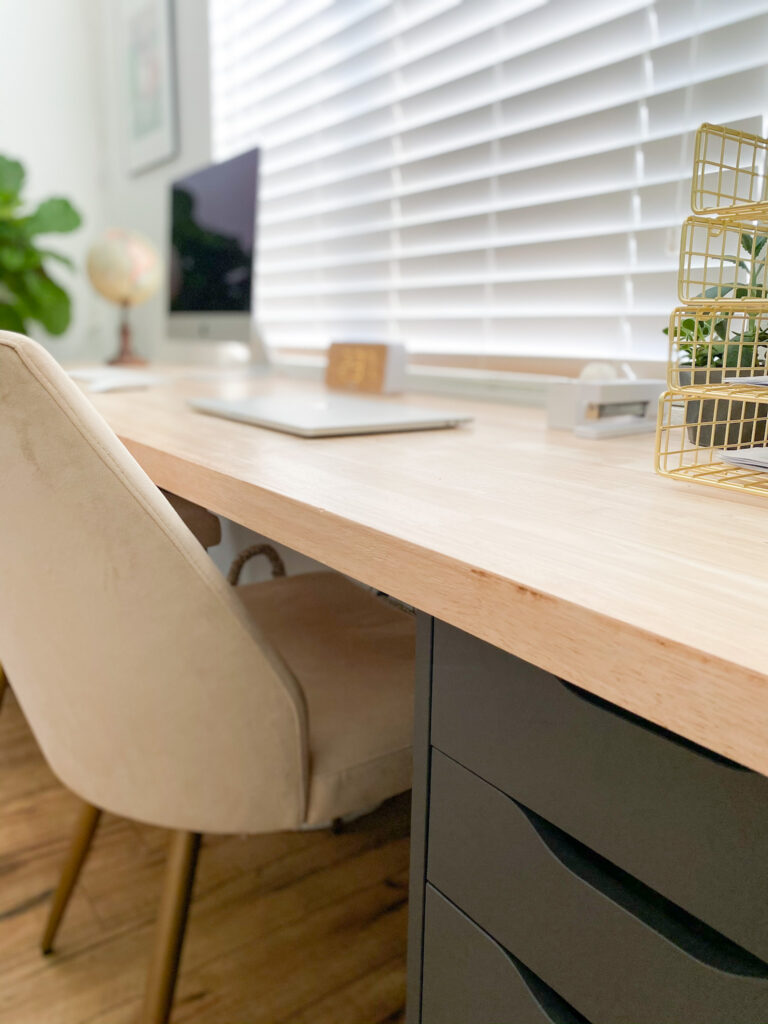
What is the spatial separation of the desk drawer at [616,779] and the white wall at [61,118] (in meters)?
2.58

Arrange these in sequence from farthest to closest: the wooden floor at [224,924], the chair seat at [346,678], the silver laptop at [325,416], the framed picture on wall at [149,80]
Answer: the framed picture on wall at [149,80]
the wooden floor at [224,924]
the silver laptop at [325,416]
the chair seat at [346,678]

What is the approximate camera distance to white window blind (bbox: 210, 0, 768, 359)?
1040 mm

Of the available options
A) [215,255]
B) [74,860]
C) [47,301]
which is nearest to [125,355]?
[47,301]

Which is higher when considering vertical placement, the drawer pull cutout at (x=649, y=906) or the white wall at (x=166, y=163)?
the white wall at (x=166, y=163)

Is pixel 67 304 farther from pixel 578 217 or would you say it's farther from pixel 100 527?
pixel 100 527

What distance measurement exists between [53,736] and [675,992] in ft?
1.89

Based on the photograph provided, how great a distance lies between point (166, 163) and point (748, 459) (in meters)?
2.25

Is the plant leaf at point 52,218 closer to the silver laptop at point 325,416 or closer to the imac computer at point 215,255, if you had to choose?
the imac computer at point 215,255

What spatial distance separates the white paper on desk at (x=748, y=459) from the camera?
0.59 meters

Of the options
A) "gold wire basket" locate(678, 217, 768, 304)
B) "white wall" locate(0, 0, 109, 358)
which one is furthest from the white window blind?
"white wall" locate(0, 0, 109, 358)

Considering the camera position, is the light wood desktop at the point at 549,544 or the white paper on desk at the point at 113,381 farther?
the white paper on desk at the point at 113,381

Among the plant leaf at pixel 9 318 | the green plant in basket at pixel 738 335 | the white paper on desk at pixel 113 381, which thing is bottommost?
the white paper on desk at pixel 113 381

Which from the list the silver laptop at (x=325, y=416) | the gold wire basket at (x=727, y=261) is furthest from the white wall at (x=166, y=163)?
the gold wire basket at (x=727, y=261)

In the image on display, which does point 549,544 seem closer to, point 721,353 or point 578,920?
point 578,920
